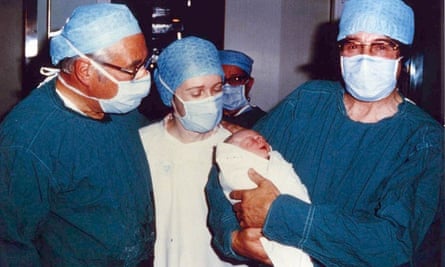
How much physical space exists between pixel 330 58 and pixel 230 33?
3.29ft

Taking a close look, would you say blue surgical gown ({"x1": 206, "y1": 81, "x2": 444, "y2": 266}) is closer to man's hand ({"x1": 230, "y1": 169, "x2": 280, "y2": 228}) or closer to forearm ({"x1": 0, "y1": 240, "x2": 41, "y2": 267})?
man's hand ({"x1": 230, "y1": 169, "x2": 280, "y2": 228})

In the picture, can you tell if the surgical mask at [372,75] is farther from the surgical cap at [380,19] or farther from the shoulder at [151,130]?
the shoulder at [151,130]

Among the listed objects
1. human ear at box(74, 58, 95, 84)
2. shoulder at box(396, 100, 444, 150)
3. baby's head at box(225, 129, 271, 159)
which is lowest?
baby's head at box(225, 129, 271, 159)

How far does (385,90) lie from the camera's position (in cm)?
134

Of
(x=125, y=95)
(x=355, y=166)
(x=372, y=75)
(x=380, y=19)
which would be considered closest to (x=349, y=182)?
(x=355, y=166)

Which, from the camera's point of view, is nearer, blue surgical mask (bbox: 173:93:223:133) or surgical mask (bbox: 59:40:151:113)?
surgical mask (bbox: 59:40:151:113)

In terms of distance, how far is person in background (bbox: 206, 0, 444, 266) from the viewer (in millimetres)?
1116

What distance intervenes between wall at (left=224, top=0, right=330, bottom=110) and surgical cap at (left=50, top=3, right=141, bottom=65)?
2493mm

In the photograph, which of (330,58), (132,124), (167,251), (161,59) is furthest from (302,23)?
(167,251)

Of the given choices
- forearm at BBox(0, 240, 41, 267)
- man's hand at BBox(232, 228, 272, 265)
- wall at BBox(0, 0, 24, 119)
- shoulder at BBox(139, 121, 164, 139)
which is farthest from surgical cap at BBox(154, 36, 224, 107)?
wall at BBox(0, 0, 24, 119)

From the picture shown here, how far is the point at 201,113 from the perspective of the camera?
1.86m

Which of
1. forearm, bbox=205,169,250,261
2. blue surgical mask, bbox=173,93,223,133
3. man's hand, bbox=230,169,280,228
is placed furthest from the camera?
blue surgical mask, bbox=173,93,223,133

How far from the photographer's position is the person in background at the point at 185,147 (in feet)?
5.68

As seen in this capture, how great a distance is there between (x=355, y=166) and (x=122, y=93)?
2.78 ft
